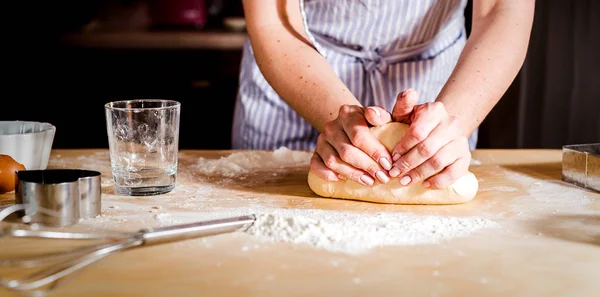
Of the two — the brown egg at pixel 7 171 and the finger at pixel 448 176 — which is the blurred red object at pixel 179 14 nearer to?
the brown egg at pixel 7 171

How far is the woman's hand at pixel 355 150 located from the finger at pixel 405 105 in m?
0.02

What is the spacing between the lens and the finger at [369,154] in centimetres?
105

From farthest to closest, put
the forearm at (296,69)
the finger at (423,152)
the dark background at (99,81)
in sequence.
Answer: the dark background at (99,81)
the forearm at (296,69)
the finger at (423,152)

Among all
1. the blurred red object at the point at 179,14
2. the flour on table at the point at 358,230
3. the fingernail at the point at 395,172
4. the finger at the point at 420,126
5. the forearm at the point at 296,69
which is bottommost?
the flour on table at the point at 358,230

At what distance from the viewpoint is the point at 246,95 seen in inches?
67.5

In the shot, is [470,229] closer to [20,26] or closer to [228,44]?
[228,44]

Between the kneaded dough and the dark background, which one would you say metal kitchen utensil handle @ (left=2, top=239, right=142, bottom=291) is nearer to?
the kneaded dough

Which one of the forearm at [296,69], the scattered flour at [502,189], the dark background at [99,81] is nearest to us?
the scattered flour at [502,189]

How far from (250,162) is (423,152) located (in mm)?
405

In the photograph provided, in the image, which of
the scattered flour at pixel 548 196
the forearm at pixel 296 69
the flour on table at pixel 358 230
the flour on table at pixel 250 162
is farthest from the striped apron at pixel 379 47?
the flour on table at pixel 358 230

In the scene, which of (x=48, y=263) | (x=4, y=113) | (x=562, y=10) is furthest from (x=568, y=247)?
(x=4, y=113)

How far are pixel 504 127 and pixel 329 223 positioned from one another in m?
1.70

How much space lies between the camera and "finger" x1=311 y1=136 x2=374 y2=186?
106 cm

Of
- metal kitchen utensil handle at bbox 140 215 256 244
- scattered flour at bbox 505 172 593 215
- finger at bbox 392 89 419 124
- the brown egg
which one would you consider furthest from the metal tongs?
scattered flour at bbox 505 172 593 215
